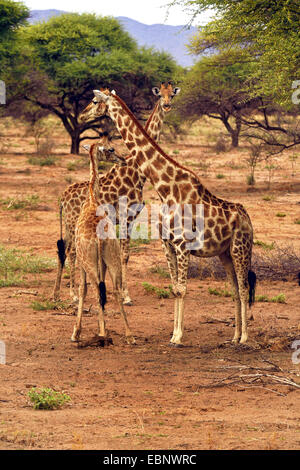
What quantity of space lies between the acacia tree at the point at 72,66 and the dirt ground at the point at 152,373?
1416cm

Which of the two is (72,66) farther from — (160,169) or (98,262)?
(98,262)

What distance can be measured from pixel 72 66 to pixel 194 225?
19.5m

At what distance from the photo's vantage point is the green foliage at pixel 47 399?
17.9 ft

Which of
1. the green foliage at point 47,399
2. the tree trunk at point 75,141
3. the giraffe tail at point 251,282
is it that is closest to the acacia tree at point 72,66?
the tree trunk at point 75,141

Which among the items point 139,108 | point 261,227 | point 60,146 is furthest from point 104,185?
point 60,146

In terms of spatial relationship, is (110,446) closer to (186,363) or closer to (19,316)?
(186,363)

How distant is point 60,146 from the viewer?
32344mm

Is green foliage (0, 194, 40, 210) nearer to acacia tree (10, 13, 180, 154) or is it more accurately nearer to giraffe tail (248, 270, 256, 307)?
acacia tree (10, 13, 180, 154)

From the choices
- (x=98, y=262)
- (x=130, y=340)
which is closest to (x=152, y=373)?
(x=130, y=340)

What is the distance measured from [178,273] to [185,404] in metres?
2.23

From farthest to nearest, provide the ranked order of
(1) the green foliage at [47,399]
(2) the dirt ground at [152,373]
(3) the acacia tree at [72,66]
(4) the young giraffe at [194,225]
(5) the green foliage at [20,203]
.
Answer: (3) the acacia tree at [72,66], (5) the green foliage at [20,203], (4) the young giraffe at [194,225], (1) the green foliage at [47,399], (2) the dirt ground at [152,373]

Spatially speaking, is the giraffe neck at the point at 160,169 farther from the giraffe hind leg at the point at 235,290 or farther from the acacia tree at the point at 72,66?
the acacia tree at the point at 72,66
